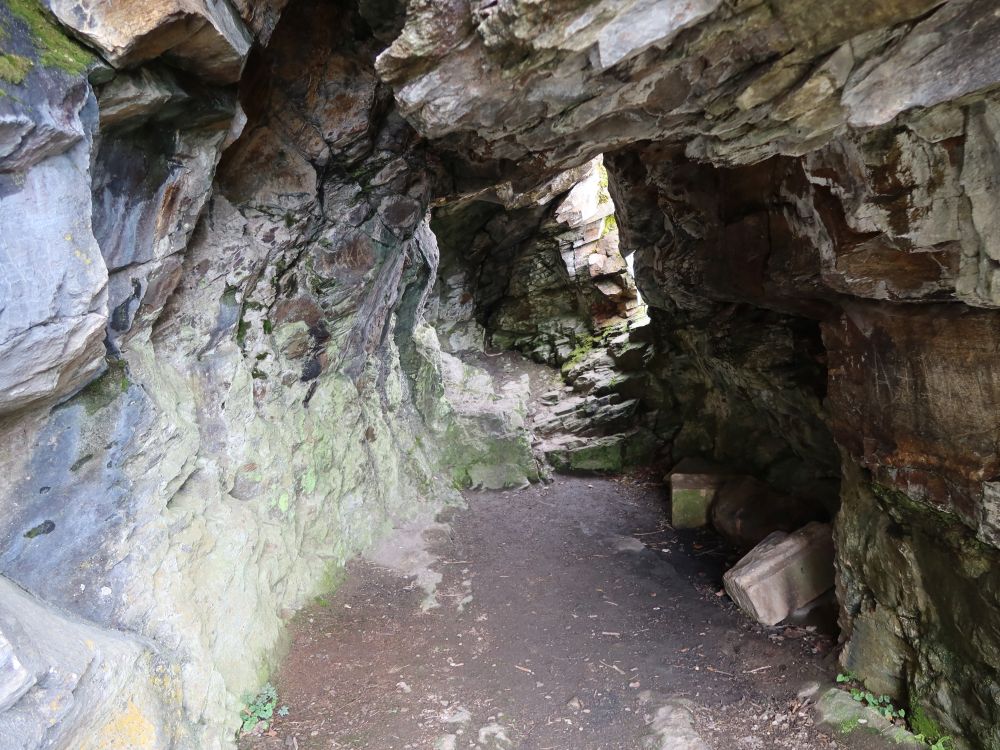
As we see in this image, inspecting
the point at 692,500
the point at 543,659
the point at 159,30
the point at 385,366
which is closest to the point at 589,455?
the point at 692,500

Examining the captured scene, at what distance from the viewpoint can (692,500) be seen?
Result: 1228 centimetres

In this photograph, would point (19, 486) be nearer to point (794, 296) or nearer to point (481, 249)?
point (794, 296)

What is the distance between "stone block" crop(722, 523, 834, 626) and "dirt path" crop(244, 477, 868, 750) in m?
0.33

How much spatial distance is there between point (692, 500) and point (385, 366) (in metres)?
7.36

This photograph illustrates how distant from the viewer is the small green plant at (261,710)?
5.95 m

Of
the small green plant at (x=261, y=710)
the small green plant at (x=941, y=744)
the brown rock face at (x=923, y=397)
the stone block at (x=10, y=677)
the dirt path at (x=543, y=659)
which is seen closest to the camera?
the stone block at (x=10, y=677)

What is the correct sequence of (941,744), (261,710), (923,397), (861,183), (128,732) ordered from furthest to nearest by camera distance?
(261,710) < (923,397) < (941,744) < (861,183) < (128,732)

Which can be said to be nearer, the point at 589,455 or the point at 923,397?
the point at 923,397

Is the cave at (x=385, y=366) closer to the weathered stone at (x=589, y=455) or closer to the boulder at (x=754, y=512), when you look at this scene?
the boulder at (x=754, y=512)

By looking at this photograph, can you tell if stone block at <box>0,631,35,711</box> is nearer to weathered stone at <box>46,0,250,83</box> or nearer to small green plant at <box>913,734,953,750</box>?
weathered stone at <box>46,0,250,83</box>

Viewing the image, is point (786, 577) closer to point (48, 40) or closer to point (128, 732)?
point (128, 732)

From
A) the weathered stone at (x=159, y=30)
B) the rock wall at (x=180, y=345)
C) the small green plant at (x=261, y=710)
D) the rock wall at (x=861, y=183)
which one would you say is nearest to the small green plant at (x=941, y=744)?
the rock wall at (x=861, y=183)

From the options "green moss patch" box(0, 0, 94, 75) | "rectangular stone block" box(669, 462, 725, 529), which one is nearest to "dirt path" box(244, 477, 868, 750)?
"rectangular stone block" box(669, 462, 725, 529)

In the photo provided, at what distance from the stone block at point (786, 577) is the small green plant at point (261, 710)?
649cm
